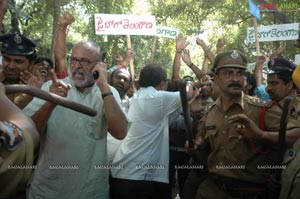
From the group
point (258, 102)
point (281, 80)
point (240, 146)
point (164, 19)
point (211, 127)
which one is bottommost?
point (240, 146)

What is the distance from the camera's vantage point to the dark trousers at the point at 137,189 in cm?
354

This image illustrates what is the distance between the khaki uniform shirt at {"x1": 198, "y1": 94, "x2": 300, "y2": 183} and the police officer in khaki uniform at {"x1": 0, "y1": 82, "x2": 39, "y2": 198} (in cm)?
232

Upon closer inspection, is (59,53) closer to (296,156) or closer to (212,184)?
(212,184)

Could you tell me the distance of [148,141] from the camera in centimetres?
366

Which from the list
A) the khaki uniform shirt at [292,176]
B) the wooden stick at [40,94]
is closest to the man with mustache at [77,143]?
the wooden stick at [40,94]

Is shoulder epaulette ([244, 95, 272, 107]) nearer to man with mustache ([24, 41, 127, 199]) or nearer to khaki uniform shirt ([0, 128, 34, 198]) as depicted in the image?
man with mustache ([24, 41, 127, 199])

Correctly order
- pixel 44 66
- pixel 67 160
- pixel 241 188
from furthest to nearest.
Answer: pixel 44 66 < pixel 241 188 < pixel 67 160

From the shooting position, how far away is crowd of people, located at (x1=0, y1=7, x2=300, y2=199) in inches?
111

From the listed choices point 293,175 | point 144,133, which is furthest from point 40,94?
point 144,133

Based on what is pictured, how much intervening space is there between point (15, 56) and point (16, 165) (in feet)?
7.70

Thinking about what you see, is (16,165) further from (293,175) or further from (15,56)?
(15,56)

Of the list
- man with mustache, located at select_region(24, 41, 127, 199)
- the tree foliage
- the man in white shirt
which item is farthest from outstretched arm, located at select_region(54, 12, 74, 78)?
the tree foliage

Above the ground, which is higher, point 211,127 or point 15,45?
point 15,45

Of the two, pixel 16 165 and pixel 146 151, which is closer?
pixel 16 165
